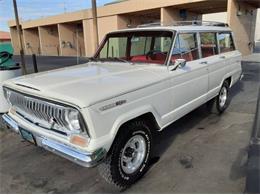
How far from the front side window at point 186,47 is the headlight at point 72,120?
78.9 inches

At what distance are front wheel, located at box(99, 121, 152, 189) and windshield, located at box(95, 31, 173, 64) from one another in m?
1.40

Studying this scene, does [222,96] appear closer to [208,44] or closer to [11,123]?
[208,44]

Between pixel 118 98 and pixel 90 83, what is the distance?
451 mm

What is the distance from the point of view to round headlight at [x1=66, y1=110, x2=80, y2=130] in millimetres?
2787

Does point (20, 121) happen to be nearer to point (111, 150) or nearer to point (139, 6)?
point (111, 150)

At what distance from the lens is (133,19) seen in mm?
23703

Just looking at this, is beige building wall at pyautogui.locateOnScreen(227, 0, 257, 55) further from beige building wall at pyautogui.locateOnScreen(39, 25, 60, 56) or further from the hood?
beige building wall at pyautogui.locateOnScreen(39, 25, 60, 56)

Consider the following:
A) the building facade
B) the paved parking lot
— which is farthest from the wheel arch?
the building facade

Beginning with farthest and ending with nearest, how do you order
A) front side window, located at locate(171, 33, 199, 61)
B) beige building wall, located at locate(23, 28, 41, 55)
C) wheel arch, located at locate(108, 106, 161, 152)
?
beige building wall, located at locate(23, 28, 41, 55) < front side window, located at locate(171, 33, 199, 61) < wheel arch, located at locate(108, 106, 161, 152)

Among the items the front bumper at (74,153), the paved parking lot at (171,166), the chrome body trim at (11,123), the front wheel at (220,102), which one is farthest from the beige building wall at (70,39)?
the front bumper at (74,153)

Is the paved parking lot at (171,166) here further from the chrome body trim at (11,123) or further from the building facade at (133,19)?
Result: the building facade at (133,19)

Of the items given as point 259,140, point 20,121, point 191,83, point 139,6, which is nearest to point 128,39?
point 191,83

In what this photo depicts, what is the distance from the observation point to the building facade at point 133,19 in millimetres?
17859

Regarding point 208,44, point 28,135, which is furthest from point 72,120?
point 208,44
